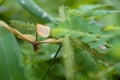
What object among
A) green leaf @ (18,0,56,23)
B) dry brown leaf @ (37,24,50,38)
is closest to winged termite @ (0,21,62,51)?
dry brown leaf @ (37,24,50,38)

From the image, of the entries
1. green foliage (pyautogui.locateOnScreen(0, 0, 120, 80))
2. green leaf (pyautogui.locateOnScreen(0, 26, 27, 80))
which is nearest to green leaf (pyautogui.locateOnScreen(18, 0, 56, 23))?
green foliage (pyautogui.locateOnScreen(0, 0, 120, 80))

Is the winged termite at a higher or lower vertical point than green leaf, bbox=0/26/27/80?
higher

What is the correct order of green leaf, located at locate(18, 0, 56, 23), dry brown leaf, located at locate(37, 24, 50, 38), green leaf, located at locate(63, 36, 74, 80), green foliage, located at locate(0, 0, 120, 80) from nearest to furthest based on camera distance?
green leaf, located at locate(63, 36, 74, 80)
green foliage, located at locate(0, 0, 120, 80)
dry brown leaf, located at locate(37, 24, 50, 38)
green leaf, located at locate(18, 0, 56, 23)

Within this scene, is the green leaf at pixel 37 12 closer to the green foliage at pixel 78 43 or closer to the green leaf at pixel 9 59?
the green foliage at pixel 78 43

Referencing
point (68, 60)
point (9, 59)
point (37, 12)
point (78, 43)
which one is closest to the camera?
point (68, 60)

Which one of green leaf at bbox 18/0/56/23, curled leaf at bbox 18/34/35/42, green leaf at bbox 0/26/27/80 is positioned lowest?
green leaf at bbox 0/26/27/80

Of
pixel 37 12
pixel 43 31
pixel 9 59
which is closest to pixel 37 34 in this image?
pixel 43 31

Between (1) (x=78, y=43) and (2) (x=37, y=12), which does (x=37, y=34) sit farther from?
Answer: (2) (x=37, y=12)

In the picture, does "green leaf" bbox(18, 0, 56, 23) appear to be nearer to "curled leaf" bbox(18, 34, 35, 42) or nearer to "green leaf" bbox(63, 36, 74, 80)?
"curled leaf" bbox(18, 34, 35, 42)

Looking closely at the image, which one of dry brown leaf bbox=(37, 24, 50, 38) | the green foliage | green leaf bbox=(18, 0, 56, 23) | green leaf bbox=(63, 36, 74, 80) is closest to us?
green leaf bbox=(63, 36, 74, 80)

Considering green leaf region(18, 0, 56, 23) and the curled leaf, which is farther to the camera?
green leaf region(18, 0, 56, 23)
